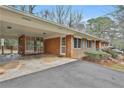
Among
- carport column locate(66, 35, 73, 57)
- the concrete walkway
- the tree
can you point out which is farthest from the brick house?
the tree

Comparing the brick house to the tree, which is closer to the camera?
the brick house

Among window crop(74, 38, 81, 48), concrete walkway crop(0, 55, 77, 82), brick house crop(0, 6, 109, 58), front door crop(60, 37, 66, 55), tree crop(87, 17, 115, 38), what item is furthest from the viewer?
tree crop(87, 17, 115, 38)

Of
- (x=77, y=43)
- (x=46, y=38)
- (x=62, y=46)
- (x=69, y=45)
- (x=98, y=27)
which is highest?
(x=98, y=27)

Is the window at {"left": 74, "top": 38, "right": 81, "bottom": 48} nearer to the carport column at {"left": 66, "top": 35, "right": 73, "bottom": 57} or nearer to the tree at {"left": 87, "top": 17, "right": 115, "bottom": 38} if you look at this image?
the carport column at {"left": 66, "top": 35, "right": 73, "bottom": 57}

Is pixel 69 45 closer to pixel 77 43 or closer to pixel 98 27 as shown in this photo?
pixel 77 43

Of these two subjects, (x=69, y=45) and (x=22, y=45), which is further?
(x=22, y=45)

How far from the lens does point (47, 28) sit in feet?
33.3

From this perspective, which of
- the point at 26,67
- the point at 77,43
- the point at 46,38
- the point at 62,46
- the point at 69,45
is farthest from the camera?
the point at 46,38

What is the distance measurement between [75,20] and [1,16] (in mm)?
30834

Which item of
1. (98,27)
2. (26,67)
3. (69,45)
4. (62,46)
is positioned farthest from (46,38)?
(98,27)

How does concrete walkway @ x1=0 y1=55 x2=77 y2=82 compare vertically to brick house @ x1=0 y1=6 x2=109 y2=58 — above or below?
below
